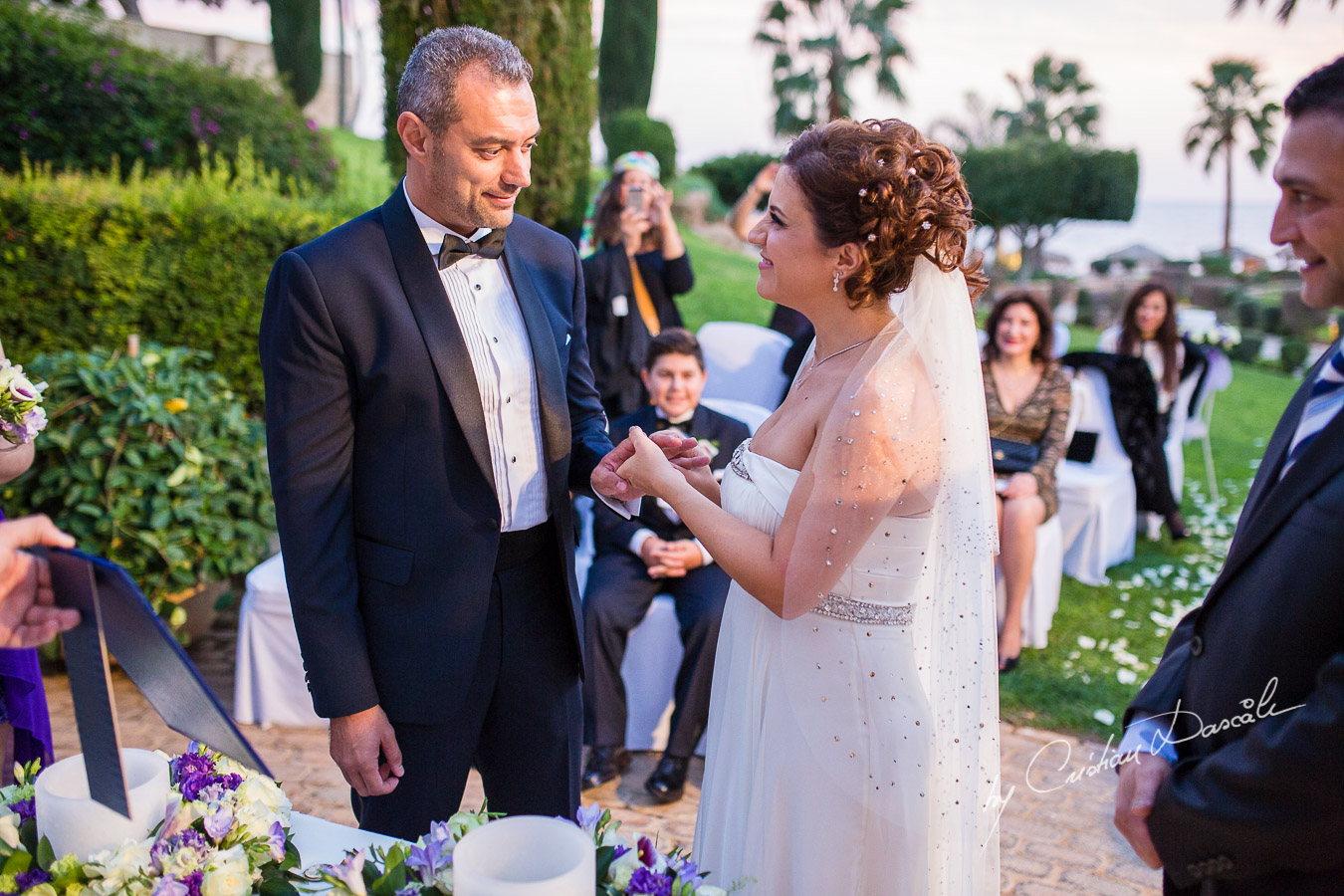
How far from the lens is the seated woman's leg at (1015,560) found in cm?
491

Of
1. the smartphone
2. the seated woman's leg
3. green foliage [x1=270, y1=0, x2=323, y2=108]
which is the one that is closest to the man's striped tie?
the seated woman's leg

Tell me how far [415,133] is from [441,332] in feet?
1.40

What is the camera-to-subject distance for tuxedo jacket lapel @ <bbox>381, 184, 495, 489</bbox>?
196cm

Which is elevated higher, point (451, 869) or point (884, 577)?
point (884, 577)

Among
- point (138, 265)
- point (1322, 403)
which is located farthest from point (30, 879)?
point (138, 265)

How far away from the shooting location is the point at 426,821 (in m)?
2.06

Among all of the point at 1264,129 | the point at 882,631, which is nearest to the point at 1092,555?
the point at 882,631

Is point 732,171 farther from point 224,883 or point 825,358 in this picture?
point 224,883

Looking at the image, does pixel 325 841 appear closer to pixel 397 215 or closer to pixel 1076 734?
pixel 397 215

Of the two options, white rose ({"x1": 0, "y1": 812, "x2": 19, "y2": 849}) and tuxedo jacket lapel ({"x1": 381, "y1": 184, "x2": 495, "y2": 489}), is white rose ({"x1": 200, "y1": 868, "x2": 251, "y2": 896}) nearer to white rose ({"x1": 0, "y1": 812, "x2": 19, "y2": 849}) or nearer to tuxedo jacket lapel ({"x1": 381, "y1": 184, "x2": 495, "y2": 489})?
white rose ({"x1": 0, "y1": 812, "x2": 19, "y2": 849})

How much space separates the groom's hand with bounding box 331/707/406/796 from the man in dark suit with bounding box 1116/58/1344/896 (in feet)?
4.61

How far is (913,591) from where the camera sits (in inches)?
81.8

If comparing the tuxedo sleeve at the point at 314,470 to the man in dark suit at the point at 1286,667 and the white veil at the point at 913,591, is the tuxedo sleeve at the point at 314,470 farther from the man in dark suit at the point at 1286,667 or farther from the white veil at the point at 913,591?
the man in dark suit at the point at 1286,667

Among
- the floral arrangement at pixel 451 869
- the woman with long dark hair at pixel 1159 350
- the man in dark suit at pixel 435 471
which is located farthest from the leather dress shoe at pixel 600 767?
the woman with long dark hair at pixel 1159 350
